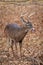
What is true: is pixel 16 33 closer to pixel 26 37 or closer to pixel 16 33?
pixel 16 33

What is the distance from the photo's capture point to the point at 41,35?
15.6 feet

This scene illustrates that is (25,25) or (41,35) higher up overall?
(25,25)

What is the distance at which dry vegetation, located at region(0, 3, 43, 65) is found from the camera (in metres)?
3.71

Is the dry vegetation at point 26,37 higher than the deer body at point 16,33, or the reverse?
the deer body at point 16,33

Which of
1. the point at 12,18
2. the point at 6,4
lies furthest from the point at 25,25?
the point at 6,4

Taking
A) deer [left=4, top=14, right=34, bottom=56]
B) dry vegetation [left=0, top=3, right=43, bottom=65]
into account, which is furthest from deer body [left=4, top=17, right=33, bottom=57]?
dry vegetation [left=0, top=3, right=43, bottom=65]

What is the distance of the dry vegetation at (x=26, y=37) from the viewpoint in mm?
3707

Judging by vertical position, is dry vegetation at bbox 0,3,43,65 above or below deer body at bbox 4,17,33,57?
below

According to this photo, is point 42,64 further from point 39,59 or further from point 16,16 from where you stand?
point 16,16

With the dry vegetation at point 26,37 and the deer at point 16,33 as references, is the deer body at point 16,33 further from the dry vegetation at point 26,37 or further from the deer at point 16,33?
the dry vegetation at point 26,37

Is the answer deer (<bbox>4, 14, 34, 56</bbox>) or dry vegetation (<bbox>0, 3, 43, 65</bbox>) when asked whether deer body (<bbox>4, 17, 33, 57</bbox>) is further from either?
dry vegetation (<bbox>0, 3, 43, 65</bbox>)

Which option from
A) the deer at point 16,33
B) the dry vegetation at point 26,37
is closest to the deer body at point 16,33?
the deer at point 16,33

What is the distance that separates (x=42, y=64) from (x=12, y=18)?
2.39 metres

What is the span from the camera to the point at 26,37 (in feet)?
15.2
